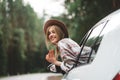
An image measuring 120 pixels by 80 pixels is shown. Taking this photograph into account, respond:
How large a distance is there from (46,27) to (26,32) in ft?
306

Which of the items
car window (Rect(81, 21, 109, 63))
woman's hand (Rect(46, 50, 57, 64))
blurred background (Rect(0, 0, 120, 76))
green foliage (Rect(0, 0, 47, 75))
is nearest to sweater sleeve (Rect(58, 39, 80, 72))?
car window (Rect(81, 21, 109, 63))

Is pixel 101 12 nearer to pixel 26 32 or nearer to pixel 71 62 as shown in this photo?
pixel 71 62

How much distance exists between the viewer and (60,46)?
5000 mm

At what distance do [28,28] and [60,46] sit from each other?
3791 inches

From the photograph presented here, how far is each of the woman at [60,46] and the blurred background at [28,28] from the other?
27.4 metres

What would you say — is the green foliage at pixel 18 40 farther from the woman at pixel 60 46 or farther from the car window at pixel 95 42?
the car window at pixel 95 42

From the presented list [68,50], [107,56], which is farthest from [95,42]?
[107,56]

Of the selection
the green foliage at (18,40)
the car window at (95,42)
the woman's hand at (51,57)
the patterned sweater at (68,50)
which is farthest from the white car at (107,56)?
the green foliage at (18,40)

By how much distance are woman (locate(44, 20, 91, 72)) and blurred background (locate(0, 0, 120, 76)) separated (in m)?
27.4

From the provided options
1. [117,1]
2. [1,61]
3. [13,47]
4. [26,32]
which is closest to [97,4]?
[117,1]

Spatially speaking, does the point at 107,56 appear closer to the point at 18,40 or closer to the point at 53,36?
the point at 53,36

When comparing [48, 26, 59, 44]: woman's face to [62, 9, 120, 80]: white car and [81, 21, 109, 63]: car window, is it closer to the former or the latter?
[81, 21, 109, 63]: car window

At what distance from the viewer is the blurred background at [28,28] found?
130 feet

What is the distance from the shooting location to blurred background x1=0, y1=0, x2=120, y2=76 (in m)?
39.8
